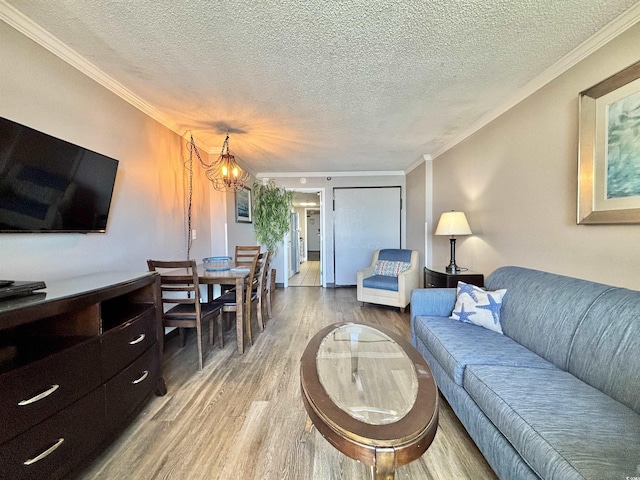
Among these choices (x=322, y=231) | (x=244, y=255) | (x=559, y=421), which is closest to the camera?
(x=559, y=421)

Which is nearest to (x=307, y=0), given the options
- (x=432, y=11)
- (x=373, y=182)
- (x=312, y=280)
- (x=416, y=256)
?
(x=432, y=11)

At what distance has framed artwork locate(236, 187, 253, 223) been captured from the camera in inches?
178

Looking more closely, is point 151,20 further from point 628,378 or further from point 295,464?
point 628,378

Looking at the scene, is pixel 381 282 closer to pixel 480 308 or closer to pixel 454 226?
pixel 454 226

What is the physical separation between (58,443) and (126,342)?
0.50 meters

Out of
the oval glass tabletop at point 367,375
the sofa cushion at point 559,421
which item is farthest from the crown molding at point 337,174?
the sofa cushion at point 559,421

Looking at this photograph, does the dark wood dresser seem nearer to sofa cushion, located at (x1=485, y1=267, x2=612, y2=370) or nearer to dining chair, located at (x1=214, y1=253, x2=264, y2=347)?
dining chair, located at (x1=214, y1=253, x2=264, y2=347)

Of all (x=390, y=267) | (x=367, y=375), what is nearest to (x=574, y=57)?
(x=367, y=375)

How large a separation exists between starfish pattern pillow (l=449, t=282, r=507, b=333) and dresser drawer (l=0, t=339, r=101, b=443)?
2321mm

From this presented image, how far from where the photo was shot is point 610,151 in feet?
5.13

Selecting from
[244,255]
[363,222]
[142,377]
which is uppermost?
[363,222]

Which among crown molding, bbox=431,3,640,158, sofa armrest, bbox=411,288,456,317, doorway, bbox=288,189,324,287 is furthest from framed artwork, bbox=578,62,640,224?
doorway, bbox=288,189,324,287

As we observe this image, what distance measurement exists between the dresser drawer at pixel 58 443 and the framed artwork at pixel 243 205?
11.1 ft

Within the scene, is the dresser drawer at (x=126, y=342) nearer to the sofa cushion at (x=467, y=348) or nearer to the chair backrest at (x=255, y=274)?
the chair backrest at (x=255, y=274)
